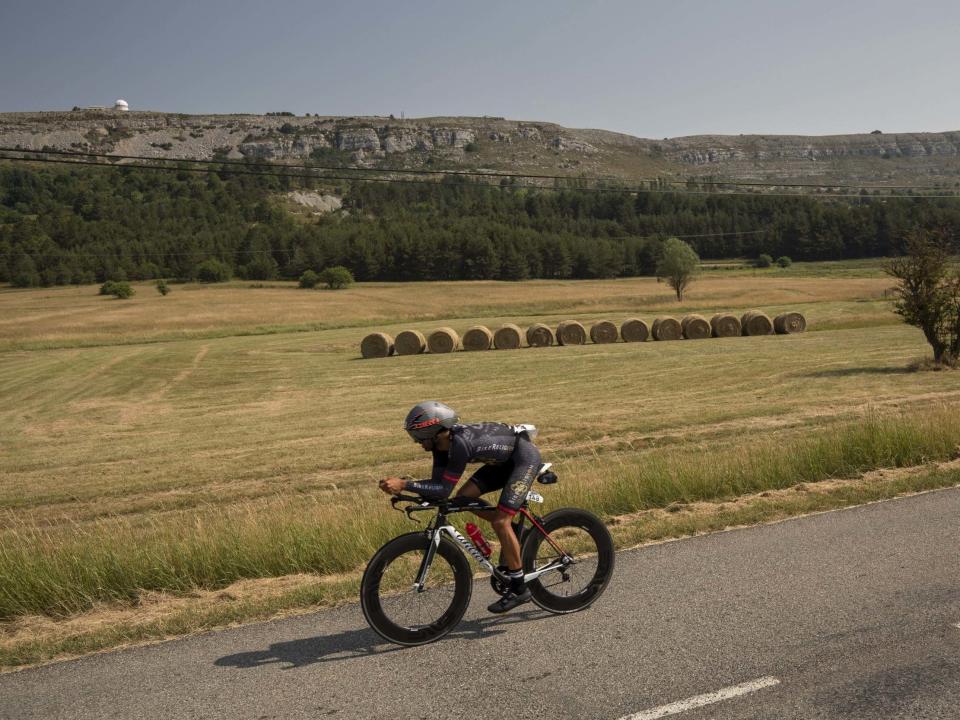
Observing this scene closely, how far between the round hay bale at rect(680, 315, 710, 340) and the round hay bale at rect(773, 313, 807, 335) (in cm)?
414

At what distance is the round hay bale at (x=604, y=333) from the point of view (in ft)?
162

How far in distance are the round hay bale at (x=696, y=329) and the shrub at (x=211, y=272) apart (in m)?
75.0

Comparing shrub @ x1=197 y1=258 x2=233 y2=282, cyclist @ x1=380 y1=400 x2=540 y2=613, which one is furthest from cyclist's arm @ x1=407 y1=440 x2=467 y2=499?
shrub @ x1=197 y1=258 x2=233 y2=282

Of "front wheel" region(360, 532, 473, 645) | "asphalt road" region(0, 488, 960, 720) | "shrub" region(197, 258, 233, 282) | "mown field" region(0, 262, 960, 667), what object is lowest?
"mown field" region(0, 262, 960, 667)

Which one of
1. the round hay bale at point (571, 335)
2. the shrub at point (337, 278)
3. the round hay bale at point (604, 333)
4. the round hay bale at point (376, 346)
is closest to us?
the round hay bale at point (376, 346)

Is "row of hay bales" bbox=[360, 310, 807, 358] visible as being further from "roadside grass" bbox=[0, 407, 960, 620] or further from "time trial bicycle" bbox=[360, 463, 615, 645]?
"time trial bicycle" bbox=[360, 463, 615, 645]

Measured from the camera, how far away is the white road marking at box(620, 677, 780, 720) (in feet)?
17.2

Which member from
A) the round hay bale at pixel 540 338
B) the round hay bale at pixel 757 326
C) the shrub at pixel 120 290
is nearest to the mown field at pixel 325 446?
the round hay bale at pixel 757 326

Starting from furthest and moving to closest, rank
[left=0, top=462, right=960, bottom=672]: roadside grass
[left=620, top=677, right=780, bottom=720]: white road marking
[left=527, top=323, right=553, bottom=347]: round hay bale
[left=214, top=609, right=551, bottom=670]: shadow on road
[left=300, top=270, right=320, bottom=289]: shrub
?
[left=300, top=270, right=320, bottom=289]: shrub
[left=527, top=323, right=553, bottom=347]: round hay bale
[left=0, top=462, right=960, bottom=672]: roadside grass
[left=214, top=609, right=551, bottom=670]: shadow on road
[left=620, top=677, right=780, bottom=720]: white road marking

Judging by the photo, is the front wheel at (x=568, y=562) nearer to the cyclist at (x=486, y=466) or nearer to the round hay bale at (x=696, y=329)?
the cyclist at (x=486, y=466)

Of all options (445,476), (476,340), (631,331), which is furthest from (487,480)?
(631,331)

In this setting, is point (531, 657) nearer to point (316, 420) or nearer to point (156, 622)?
point (156, 622)

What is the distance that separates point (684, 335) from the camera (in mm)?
49719

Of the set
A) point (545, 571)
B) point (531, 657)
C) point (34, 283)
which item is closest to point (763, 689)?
point (531, 657)
